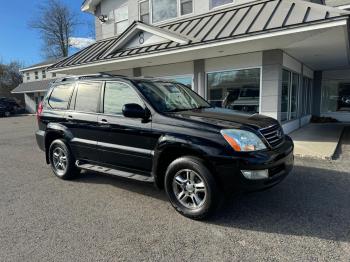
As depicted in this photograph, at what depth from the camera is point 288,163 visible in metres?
3.83

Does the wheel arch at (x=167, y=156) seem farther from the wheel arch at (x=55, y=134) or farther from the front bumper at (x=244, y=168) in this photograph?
the wheel arch at (x=55, y=134)

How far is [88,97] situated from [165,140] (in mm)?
2060

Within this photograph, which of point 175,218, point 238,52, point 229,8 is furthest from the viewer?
point 229,8

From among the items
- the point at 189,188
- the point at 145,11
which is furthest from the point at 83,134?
the point at 145,11

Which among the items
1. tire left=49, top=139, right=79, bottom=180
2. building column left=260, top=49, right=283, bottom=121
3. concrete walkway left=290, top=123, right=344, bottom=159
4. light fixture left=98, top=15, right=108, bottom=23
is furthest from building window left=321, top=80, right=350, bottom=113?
tire left=49, top=139, right=79, bottom=180

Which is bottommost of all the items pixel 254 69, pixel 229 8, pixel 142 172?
pixel 142 172

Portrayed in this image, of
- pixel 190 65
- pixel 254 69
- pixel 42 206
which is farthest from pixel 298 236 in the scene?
pixel 190 65

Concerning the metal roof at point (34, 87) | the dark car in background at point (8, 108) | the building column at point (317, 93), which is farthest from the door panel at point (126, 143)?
the dark car in background at point (8, 108)

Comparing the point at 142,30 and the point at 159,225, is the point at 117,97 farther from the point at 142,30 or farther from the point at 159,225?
the point at 142,30

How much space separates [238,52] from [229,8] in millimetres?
1988

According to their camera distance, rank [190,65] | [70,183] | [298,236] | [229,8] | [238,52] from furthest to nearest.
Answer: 1. [190,65]
2. [229,8]
3. [238,52]
4. [70,183]
5. [298,236]

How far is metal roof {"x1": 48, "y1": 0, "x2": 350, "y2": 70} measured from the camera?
6.66m

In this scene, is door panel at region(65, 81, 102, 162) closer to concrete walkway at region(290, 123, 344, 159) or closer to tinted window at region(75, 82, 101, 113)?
tinted window at region(75, 82, 101, 113)

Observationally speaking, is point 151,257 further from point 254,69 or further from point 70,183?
point 254,69
